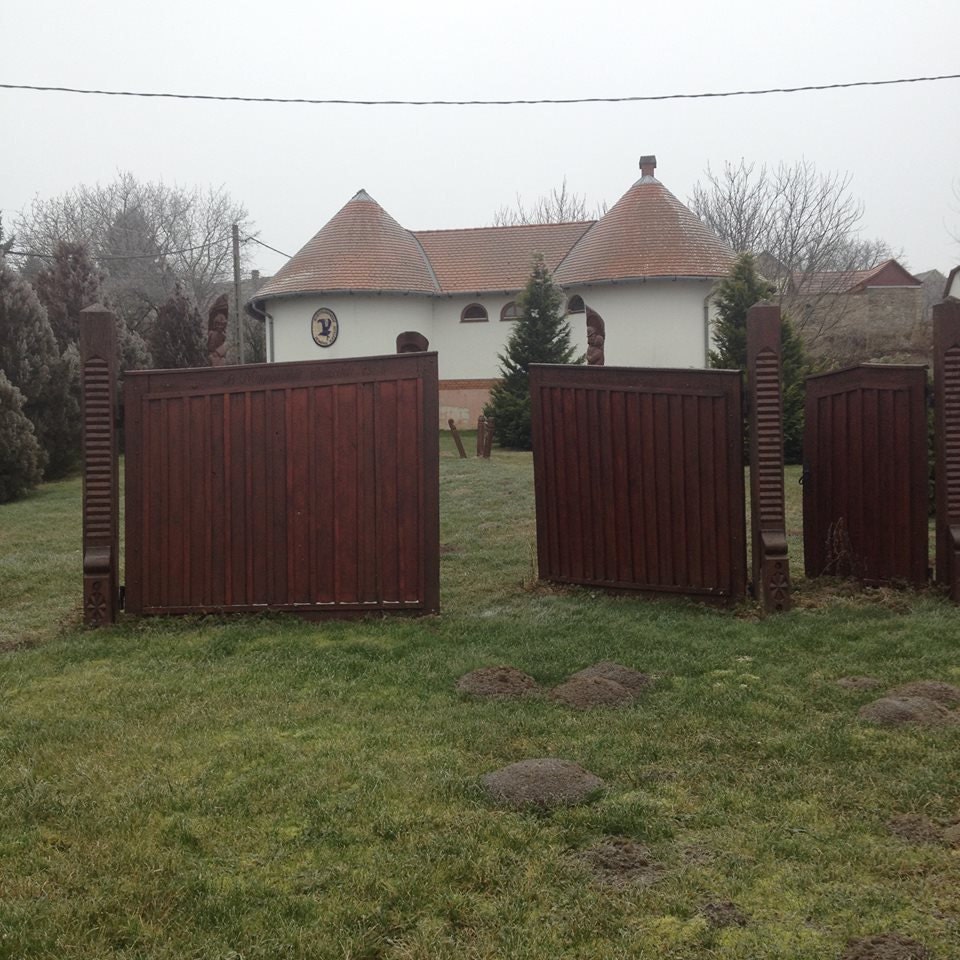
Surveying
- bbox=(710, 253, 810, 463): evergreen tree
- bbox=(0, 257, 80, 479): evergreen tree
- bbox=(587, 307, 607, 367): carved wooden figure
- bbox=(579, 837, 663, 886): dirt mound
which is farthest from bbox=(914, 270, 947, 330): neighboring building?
bbox=(579, 837, 663, 886): dirt mound

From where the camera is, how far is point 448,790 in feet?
14.7

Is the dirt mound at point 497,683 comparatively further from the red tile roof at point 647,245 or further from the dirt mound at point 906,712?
the red tile roof at point 647,245

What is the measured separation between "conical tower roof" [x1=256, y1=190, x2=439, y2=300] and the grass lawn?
24609mm

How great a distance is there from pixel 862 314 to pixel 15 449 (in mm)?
39591

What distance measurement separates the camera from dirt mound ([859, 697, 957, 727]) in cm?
523

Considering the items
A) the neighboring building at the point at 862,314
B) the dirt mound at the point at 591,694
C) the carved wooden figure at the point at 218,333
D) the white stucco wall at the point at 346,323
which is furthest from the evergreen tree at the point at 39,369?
the neighboring building at the point at 862,314

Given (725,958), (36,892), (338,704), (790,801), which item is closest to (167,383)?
(338,704)

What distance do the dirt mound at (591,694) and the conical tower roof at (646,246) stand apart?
80.3 ft

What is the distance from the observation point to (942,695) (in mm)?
5617

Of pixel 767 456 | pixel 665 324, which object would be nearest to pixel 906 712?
pixel 767 456

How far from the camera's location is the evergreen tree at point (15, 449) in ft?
65.3

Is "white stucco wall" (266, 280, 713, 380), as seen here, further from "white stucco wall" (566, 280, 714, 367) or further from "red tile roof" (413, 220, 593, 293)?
"red tile roof" (413, 220, 593, 293)

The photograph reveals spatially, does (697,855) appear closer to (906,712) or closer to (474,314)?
(906,712)

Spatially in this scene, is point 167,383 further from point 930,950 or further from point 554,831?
point 930,950
